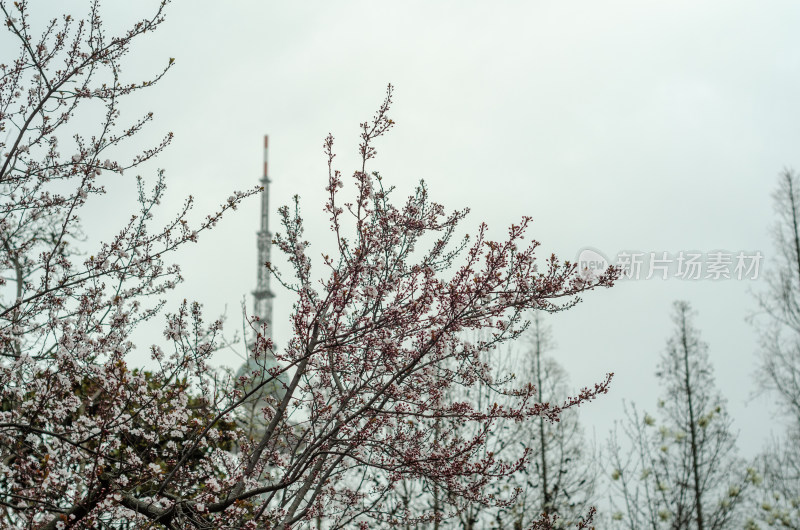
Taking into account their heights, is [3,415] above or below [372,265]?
below

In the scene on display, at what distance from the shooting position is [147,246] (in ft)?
16.7

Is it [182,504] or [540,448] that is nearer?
[182,504]

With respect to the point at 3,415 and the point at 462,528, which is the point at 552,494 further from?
the point at 3,415

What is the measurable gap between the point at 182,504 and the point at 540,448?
394 inches

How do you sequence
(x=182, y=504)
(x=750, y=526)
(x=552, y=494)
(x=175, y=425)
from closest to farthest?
1. (x=182, y=504)
2. (x=175, y=425)
3. (x=750, y=526)
4. (x=552, y=494)

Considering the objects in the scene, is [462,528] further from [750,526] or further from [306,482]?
[306,482]

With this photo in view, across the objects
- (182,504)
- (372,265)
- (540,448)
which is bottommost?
(182,504)

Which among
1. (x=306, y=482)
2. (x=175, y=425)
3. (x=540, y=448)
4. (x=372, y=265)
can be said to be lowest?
(x=306, y=482)

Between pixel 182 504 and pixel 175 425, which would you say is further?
pixel 175 425

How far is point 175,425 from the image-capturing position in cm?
520

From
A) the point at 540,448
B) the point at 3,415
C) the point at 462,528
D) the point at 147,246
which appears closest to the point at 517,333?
the point at 147,246

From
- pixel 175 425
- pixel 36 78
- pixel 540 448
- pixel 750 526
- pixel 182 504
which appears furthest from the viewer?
pixel 540 448

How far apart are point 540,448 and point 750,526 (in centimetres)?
444

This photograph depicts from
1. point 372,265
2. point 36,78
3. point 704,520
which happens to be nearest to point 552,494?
point 704,520
